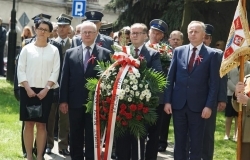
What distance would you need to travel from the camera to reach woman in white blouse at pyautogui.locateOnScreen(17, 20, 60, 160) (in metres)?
7.65

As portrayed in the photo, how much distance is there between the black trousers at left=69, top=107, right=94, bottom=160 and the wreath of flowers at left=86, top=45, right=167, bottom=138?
0.41 metres

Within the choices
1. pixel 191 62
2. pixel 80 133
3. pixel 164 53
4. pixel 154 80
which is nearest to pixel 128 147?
pixel 80 133

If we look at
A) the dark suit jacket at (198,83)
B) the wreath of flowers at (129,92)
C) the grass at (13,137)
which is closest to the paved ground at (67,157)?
the grass at (13,137)

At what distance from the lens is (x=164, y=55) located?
891 centimetres

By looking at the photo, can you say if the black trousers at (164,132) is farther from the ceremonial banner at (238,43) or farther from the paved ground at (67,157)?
the ceremonial banner at (238,43)

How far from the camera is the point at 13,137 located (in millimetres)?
10148

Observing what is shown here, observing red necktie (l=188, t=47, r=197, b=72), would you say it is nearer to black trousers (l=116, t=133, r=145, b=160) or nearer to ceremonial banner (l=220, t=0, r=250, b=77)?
ceremonial banner (l=220, t=0, r=250, b=77)

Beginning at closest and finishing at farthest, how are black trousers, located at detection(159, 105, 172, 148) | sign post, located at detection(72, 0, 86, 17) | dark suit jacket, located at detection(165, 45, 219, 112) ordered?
1. dark suit jacket, located at detection(165, 45, 219, 112)
2. black trousers, located at detection(159, 105, 172, 148)
3. sign post, located at detection(72, 0, 86, 17)

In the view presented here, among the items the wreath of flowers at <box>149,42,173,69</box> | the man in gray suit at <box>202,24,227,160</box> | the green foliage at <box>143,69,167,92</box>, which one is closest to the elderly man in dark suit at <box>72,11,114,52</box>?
the wreath of flowers at <box>149,42,173,69</box>

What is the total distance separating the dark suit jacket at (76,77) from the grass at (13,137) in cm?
154

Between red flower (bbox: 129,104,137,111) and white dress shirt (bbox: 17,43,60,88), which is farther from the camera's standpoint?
white dress shirt (bbox: 17,43,60,88)

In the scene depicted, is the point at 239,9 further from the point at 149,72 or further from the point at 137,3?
the point at 137,3

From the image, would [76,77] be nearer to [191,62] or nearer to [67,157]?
[191,62]

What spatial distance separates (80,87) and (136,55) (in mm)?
948
